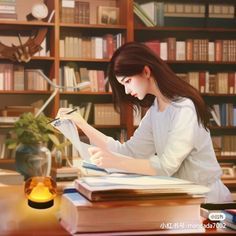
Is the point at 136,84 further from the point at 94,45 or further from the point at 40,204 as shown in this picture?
the point at 94,45

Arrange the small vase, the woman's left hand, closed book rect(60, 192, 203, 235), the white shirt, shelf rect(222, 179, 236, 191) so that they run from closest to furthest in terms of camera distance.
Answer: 1. closed book rect(60, 192, 203, 235)
2. the woman's left hand
3. the white shirt
4. the small vase
5. shelf rect(222, 179, 236, 191)

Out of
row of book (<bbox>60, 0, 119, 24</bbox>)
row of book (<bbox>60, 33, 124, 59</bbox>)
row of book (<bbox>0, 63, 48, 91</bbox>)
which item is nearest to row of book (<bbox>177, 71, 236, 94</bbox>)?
row of book (<bbox>60, 33, 124, 59</bbox>)

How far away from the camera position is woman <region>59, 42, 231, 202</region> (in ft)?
3.90

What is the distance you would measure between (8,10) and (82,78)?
2.01 feet

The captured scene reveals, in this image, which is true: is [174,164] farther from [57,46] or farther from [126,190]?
[57,46]

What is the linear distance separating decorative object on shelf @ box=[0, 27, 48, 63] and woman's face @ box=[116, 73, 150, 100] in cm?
196

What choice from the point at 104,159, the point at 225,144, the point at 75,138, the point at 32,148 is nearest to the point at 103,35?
the point at 225,144

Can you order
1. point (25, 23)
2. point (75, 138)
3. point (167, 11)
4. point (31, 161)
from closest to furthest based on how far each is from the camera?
point (75, 138)
point (31, 161)
point (25, 23)
point (167, 11)

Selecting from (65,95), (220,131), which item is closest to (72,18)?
(65,95)

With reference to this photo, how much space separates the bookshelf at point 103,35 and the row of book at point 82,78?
38mm

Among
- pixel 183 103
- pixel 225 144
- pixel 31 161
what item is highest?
pixel 183 103

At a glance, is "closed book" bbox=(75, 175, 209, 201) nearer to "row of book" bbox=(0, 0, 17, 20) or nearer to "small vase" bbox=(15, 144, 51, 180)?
"small vase" bbox=(15, 144, 51, 180)

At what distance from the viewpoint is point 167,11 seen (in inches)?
132

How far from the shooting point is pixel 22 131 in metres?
2.09
